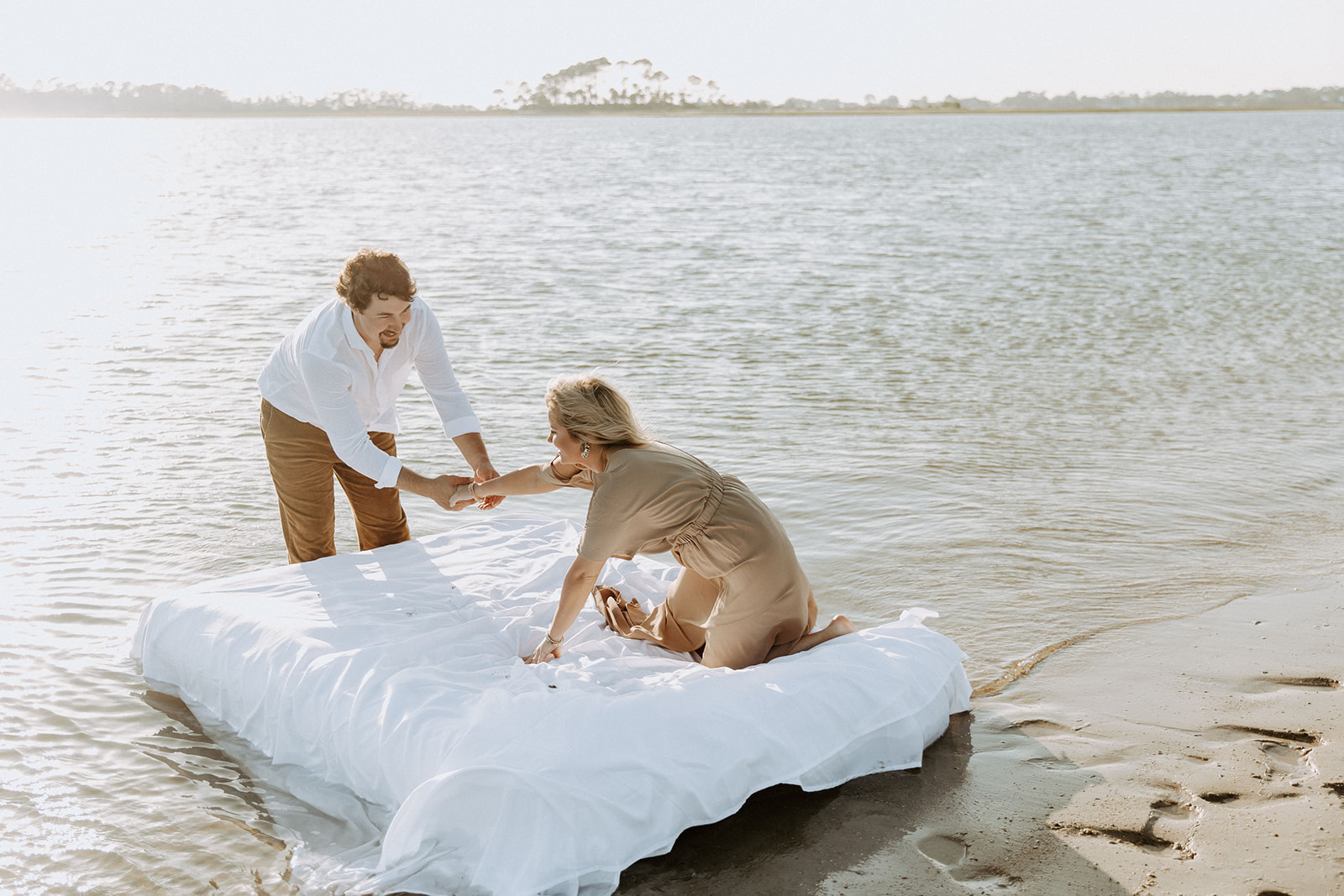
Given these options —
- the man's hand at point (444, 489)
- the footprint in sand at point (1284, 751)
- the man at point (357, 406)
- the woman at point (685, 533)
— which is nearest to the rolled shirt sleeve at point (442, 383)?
the man at point (357, 406)

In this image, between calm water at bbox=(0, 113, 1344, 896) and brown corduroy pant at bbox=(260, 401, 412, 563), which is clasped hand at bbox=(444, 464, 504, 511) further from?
calm water at bbox=(0, 113, 1344, 896)

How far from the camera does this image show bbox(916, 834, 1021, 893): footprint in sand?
10.1 feet

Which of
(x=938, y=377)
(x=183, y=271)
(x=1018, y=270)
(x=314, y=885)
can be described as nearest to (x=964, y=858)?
(x=314, y=885)

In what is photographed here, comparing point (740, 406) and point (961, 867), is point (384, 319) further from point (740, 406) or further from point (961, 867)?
point (740, 406)

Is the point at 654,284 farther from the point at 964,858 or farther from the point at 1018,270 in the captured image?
the point at 964,858

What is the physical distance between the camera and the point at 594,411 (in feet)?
12.6

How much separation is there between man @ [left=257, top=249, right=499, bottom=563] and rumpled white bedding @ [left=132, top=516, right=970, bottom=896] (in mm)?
386

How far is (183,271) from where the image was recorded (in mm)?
17203

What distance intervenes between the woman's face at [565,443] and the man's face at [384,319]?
955 mm

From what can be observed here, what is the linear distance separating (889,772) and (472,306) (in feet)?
39.2

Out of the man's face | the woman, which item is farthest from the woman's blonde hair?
the man's face

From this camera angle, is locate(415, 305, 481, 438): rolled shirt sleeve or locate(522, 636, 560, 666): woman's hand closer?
locate(522, 636, 560, 666): woman's hand

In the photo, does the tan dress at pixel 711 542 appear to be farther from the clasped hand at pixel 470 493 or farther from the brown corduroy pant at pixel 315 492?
the brown corduroy pant at pixel 315 492

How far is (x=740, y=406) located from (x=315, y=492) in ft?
17.3
